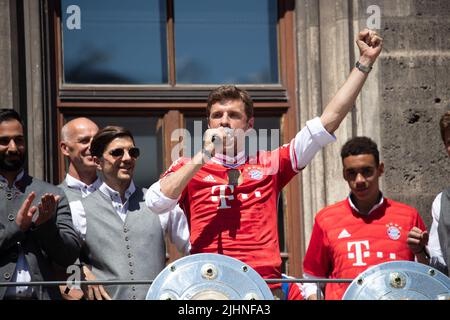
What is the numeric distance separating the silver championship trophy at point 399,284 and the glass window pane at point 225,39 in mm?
3163

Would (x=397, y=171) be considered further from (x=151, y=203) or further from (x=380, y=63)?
(x=151, y=203)

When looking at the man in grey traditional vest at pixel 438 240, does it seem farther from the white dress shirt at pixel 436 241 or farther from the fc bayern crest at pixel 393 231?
the fc bayern crest at pixel 393 231

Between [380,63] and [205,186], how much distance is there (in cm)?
244

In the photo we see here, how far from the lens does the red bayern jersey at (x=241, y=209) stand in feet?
21.2

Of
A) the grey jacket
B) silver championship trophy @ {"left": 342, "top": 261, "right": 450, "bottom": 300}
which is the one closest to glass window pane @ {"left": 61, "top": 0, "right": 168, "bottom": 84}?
the grey jacket

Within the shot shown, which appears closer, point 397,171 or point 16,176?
point 16,176

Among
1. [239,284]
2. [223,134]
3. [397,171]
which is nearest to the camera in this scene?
[239,284]

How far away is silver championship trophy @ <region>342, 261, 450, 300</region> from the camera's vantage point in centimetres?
584

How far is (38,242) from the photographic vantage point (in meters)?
6.65

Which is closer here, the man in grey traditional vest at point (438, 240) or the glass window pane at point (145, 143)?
the man in grey traditional vest at point (438, 240)

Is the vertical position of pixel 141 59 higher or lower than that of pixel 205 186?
higher

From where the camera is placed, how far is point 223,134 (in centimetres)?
652

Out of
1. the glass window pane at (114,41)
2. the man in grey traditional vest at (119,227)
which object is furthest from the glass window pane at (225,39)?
the man in grey traditional vest at (119,227)

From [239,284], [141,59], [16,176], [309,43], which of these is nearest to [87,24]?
[141,59]
